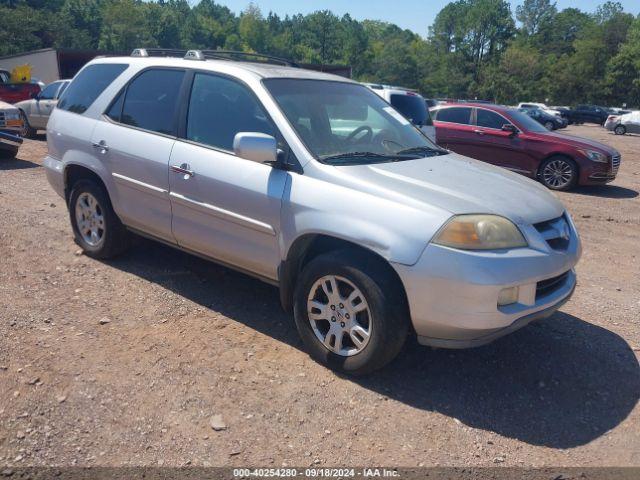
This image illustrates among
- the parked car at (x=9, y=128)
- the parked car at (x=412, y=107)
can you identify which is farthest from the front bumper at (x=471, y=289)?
the parked car at (x=9, y=128)

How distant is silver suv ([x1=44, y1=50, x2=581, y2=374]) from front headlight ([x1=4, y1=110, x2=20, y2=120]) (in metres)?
6.67

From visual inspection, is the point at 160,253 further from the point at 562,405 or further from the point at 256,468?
the point at 562,405

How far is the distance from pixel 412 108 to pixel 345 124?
6332 mm

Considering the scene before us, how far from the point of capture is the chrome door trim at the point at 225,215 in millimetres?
3719

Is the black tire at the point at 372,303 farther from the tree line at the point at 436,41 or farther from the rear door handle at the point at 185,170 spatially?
the tree line at the point at 436,41

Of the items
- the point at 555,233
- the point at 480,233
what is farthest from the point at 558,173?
the point at 480,233

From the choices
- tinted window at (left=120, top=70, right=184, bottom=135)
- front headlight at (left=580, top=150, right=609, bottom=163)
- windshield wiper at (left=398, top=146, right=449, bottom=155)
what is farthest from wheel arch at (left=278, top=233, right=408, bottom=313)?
front headlight at (left=580, top=150, right=609, bottom=163)

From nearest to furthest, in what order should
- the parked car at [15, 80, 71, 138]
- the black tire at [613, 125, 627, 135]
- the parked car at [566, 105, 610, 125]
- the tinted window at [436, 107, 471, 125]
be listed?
the tinted window at [436, 107, 471, 125]
the parked car at [15, 80, 71, 138]
the black tire at [613, 125, 627, 135]
the parked car at [566, 105, 610, 125]

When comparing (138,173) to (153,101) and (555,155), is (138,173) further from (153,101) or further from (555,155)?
(555,155)

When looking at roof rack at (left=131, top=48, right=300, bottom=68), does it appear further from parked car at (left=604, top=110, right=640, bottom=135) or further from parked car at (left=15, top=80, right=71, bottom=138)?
parked car at (left=604, top=110, right=640, bottom=135)

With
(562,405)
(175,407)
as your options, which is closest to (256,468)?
(175,407)

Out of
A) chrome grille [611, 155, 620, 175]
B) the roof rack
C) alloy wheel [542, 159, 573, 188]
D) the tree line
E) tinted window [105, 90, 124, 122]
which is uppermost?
the tree line

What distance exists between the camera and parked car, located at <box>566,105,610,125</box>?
4753 cm

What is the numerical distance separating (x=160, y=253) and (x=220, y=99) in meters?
2.01
